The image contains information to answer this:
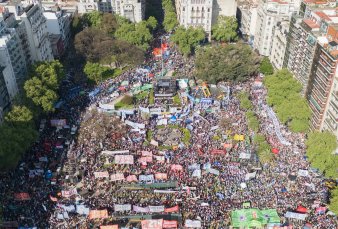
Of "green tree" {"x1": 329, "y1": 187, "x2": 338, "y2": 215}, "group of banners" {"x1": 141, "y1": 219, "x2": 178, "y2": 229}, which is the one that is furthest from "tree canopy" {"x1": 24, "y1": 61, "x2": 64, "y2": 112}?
"green tree" {"x1": 329, "y1": 187, "x2": 338, "y2": 215}

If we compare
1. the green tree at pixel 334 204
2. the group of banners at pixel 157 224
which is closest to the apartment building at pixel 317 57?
the green tree at pixel 334 204

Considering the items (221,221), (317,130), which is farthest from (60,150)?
(317,130)

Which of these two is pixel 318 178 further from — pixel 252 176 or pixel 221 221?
pixel 221 221

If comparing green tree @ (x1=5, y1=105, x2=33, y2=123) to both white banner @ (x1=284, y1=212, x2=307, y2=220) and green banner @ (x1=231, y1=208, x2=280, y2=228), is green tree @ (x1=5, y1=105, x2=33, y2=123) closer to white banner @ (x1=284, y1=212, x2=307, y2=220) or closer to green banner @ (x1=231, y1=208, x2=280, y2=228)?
green banner @ (x1=231, y1=208, x2=280, y2=228)

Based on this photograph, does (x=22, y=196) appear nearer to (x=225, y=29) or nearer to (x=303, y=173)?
(x=303, y=173)

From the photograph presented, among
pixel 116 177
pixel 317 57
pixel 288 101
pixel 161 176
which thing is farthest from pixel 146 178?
pixel 317 57
